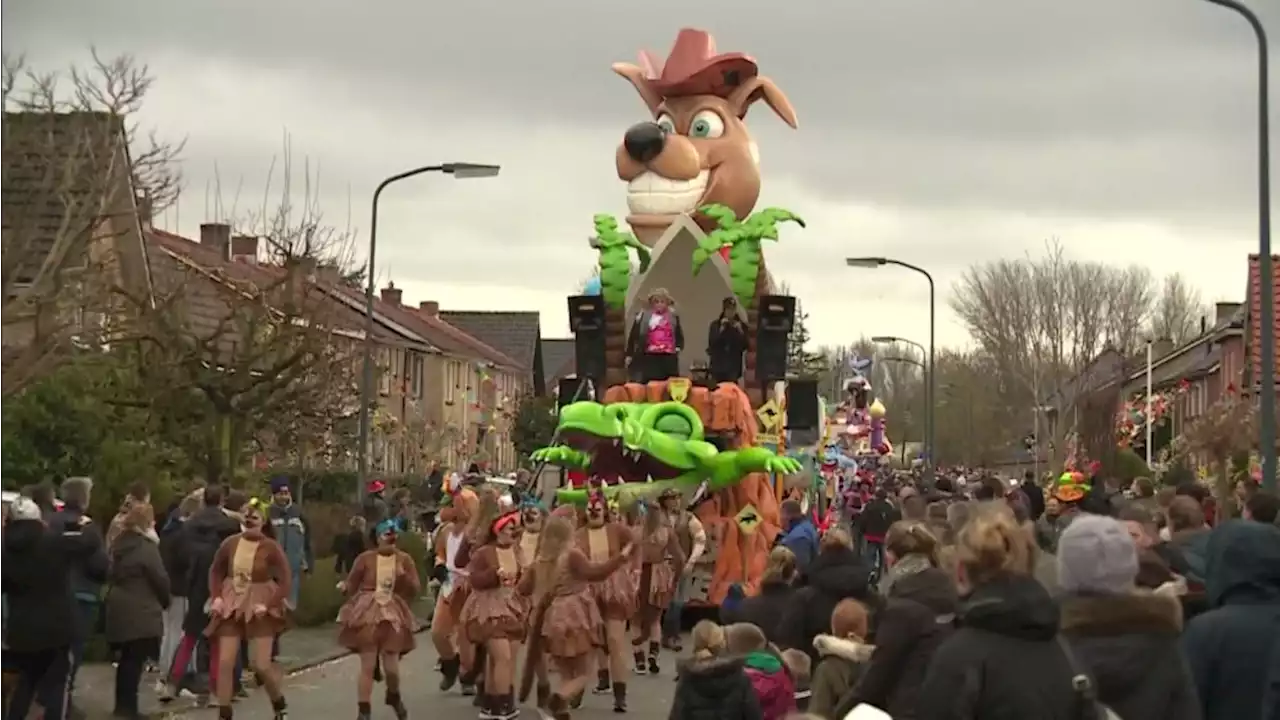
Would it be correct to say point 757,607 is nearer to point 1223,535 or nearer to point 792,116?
point 1223,535

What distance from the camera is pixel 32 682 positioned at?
12.9 meters

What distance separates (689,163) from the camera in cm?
2719

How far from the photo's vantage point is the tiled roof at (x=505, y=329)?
93375 mm

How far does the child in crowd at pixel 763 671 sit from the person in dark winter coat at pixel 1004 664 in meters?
2.59

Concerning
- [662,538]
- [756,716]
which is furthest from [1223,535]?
[662,538]

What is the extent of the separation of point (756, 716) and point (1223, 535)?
2.16 meters

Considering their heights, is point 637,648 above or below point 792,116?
below

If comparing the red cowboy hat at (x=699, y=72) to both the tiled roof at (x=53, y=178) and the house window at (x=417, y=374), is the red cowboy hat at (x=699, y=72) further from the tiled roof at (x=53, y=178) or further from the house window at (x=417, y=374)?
the house window at (x=417, y=374)

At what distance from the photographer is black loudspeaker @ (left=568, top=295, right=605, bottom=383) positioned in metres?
26.4

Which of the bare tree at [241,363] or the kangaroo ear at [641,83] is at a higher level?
the kangaroo ear at [641,83]

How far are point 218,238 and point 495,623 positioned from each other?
43.9m

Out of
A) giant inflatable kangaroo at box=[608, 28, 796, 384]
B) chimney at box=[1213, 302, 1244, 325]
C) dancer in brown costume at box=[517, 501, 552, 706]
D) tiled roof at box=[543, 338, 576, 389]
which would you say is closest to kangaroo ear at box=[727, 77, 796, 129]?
giant inflatable kangaroo at box=[608, 28, 796, 384]

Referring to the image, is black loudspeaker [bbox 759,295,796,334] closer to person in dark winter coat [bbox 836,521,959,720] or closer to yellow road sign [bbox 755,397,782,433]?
yellow road sign [bbox 755,397,782,433]

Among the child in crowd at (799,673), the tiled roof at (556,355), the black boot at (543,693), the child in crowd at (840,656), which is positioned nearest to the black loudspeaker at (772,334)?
the black boot at (543,693)
